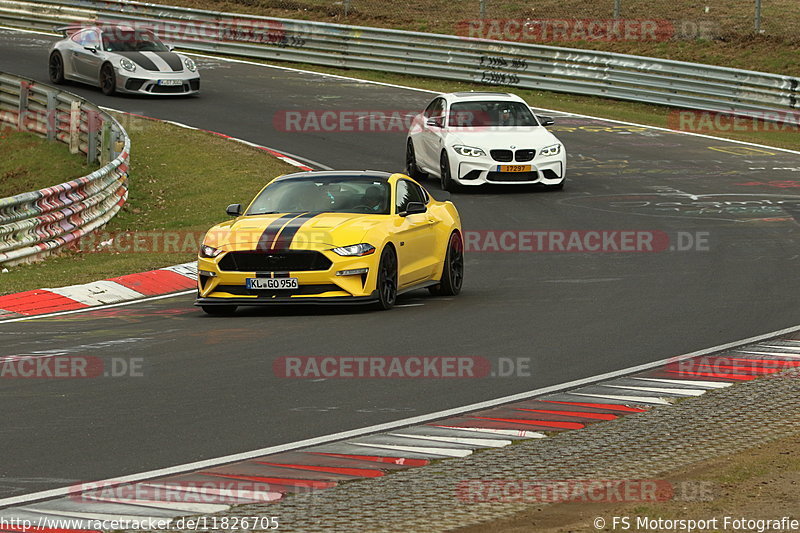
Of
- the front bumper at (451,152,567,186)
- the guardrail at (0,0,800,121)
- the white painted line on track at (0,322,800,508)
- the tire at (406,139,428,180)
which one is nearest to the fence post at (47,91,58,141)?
the tire at (406,139,428,180)

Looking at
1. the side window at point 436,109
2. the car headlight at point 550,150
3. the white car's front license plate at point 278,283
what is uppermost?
the side window at point 436,109

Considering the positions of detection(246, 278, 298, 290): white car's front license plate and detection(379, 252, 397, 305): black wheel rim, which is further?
detection(379, 252, 397, 305): black wheel rim

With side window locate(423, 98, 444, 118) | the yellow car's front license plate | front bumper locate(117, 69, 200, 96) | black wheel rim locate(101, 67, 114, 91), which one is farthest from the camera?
black wheel rim locate(101, 67, 114, 91)

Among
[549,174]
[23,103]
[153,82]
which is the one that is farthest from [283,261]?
[153,82]

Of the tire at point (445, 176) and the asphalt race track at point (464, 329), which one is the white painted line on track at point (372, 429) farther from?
the tire at point (445, 176)

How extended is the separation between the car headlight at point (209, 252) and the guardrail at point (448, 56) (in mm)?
19361

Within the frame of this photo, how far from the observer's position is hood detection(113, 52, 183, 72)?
3256 cm

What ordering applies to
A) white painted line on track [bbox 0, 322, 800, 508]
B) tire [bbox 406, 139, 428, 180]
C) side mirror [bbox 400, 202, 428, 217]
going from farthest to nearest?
tire [bbox 406, 139, 428, 180]
side mirror [bbox 400, 202, 428, 217]
white painted line on track [bbox 0, 322, 800, 508]

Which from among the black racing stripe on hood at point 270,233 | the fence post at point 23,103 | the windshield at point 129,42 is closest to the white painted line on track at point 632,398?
the black racing stripe on hood at point 270,233

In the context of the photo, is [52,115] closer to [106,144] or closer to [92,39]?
[106,144]

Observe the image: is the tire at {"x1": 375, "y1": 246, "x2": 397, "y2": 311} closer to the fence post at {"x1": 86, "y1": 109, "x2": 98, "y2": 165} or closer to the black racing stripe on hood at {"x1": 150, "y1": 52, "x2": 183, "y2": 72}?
the fence post at {"x1": 86, "y1": 109, "x2": 98, "y2": 165}

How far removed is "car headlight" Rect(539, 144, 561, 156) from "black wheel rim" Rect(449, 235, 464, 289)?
759 cm

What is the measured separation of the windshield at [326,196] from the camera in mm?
14336

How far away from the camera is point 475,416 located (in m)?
8.97
